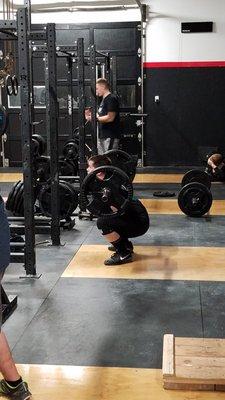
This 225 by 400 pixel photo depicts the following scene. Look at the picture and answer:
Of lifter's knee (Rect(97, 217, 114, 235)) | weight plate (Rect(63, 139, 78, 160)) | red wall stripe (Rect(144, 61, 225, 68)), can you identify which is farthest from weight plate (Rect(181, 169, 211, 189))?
red wall stripe (Rect(144, 61, 225, 68))

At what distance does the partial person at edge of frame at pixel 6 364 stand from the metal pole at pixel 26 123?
1528mm

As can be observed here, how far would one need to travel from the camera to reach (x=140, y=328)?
10.0ft

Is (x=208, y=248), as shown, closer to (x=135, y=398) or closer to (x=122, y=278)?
(x=122, y=278)

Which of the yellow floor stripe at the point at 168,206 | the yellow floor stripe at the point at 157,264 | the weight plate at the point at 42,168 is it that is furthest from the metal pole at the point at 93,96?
the yellow floor stripe at the point at 157,264

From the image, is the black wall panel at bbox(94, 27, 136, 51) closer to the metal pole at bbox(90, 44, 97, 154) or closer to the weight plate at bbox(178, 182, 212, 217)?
the metal pole at bbox(90, 44, 97, 154)

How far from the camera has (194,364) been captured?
8.13 feet

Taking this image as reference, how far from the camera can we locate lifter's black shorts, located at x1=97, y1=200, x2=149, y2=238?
419 centimetres

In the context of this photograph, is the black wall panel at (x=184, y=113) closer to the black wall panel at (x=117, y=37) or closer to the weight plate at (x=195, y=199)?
the black wall panel at (x=117, y=37)

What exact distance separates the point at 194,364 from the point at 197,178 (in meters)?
4.01

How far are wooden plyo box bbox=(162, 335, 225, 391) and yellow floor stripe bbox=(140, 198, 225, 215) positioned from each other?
3.61 m

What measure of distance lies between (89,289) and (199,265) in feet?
3.26

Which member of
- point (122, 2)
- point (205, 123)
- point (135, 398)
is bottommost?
point (135, 398)

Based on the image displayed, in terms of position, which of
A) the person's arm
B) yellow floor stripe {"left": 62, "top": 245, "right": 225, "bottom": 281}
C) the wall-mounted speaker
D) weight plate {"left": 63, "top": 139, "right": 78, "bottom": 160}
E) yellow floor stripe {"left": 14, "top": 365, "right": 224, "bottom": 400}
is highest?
the wall-mounted speaker

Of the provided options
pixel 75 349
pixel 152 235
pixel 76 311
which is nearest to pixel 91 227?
pixel 152 235
